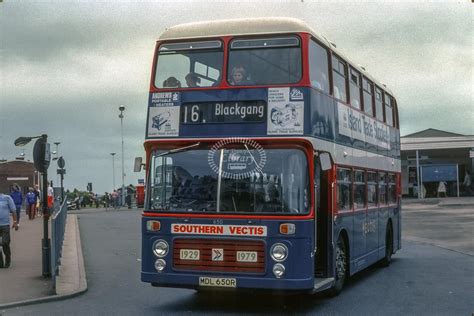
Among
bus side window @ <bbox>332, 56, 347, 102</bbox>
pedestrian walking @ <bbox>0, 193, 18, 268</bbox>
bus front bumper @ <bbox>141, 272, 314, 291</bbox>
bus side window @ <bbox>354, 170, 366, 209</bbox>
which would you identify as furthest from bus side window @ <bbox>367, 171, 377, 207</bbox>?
pedestrian walking @ <bbox>0, 193, 18, 268</bbox>

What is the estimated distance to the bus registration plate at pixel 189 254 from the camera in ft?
34.9

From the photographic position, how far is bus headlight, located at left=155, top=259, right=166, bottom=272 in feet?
35.2

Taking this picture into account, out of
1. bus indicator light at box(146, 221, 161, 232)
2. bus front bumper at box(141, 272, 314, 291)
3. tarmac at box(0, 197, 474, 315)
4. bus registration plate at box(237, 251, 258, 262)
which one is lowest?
tarmac at box(0, 197, 474, 315)

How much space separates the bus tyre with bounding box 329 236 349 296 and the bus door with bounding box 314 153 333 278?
514 mm

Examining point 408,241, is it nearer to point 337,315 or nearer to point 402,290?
point 402,290

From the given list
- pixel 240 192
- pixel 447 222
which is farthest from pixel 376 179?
pixel 447 222

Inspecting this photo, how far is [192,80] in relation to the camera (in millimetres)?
11289

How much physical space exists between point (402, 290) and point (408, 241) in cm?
1216

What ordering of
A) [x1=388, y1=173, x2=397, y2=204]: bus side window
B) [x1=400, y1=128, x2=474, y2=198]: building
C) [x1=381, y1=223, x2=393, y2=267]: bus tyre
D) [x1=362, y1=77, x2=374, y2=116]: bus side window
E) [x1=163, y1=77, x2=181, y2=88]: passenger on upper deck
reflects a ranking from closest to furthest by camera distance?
[x1=163, y1=77, x2=181, y2=88]: passenger on upper deck < [x1=362, y1=77, x2=374, y2=116]: bus side window < [x1=381, y1=223, x2=393, y2=267]: bus tyre < [x1=388, y1=173, x2=397, y2=204]: bus side window < [x1=400, y1=128, x2=474, y2=198]: building

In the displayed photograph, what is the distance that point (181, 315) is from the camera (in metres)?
10.5

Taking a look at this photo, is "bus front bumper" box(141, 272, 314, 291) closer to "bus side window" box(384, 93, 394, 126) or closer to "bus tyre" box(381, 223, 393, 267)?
"bus tyre" box(381, 223, 393, 267)

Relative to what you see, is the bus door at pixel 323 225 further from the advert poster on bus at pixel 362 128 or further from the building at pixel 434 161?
the building at pixel 434 161

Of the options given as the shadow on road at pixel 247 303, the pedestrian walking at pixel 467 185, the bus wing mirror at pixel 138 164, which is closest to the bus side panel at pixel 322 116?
the shadow on road at pixel 247 303

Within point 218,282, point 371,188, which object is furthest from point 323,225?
point 371,188
